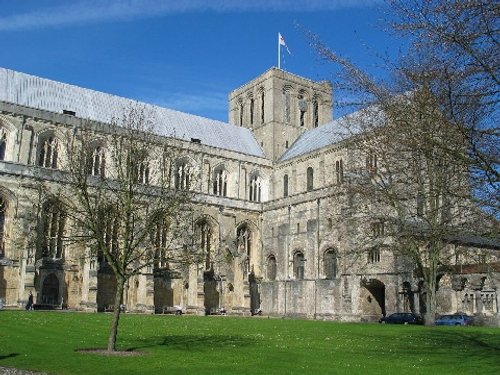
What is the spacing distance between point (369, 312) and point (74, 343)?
27.9 m

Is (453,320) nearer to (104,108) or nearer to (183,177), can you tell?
(183,177)

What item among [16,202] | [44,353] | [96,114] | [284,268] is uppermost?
[96,114]

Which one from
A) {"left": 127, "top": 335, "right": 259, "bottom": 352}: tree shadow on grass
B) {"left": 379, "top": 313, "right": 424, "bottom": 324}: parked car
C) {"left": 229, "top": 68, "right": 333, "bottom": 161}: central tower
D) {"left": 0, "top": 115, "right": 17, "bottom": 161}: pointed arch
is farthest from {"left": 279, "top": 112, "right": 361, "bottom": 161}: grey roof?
{"left": 127, "top": 335, "right": 259, "bottom": 352}: tree shadow on grass

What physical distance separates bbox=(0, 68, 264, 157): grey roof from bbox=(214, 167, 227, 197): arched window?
2.58 m

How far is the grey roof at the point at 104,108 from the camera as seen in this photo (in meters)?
44.0

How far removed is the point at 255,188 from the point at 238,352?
39042 millimetres

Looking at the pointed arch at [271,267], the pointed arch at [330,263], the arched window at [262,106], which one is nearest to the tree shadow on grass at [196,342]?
the pointed arch at [330,263]

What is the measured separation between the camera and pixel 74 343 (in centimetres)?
1619

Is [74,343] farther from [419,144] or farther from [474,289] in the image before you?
[474,289]

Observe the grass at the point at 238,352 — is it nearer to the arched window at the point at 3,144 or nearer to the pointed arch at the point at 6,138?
the pointed arch at the point at 6,138

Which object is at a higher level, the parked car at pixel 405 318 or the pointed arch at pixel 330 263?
the pointed arch at pixel 330 263

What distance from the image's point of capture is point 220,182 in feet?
172

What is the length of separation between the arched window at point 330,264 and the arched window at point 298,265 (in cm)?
282

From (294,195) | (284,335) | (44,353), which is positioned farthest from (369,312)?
(44,353)
